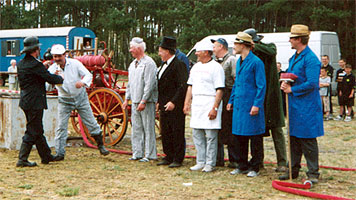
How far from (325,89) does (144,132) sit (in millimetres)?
7272

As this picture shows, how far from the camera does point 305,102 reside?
5.14 meters

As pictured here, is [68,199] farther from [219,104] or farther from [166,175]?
[219,104]

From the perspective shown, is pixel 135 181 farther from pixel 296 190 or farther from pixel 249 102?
pixel 296 190

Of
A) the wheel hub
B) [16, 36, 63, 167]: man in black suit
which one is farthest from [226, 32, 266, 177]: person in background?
the wheel hub

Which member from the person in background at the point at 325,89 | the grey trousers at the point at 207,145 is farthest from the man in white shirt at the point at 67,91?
the person in background at the point at 325,89

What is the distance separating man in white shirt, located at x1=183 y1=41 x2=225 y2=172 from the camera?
19.6ft

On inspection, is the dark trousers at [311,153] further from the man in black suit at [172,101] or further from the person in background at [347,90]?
the person in background at [347,90]

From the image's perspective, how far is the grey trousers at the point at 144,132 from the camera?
6828 mm

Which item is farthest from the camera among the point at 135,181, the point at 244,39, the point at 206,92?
the point at 206,92

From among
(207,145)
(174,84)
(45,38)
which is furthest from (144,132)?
(45,38)

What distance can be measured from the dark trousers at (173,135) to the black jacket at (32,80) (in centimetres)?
166

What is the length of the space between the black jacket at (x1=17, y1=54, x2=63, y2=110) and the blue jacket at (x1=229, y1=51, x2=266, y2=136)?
2585 mm

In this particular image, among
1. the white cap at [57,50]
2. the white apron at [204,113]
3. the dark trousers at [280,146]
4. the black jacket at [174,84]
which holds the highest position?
the white cap at [57,50]

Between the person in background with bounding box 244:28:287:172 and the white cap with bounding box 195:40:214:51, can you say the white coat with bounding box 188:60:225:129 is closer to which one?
the white cap with bounding box 195:40:214:51
